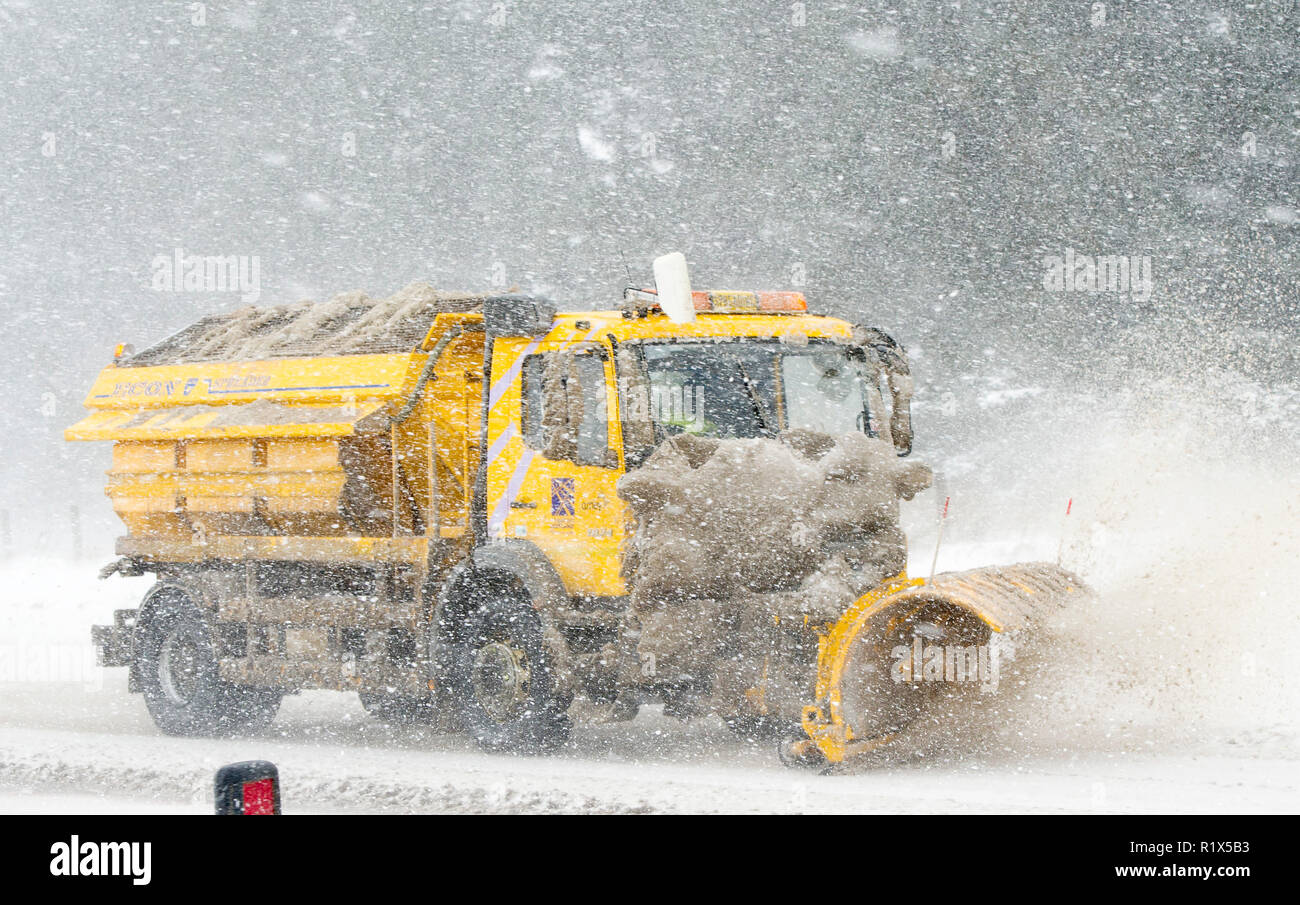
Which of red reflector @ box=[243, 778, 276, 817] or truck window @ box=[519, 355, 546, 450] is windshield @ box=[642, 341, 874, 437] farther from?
red reflector @ box=[243, 778, 276, 817]

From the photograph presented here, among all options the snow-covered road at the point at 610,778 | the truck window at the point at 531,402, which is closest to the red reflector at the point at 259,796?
the snow-covered road at the point at 610,778

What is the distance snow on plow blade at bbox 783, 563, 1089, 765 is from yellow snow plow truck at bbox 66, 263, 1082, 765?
2cm

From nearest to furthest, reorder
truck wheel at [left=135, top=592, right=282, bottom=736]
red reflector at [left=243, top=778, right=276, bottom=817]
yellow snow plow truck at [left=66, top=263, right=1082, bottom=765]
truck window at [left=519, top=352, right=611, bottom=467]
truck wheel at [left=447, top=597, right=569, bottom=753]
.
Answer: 1. red reflector at [left=243, top=778, right=276, bottom=817]
2. yellow snow plow truck at [left=66, top=263, right=1082, bottom=765]
3. truck window at [left=519, top=352, right=611, bottom=467]
4. truck wheel at [left=447, top=597, right=569, bottom=753]
5. truck wheel at [left=135, top=592, right=282, bottom=736]

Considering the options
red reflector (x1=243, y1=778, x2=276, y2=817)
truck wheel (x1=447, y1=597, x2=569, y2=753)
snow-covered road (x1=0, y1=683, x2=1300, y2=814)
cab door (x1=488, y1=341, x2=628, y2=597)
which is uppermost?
cab door (x1=488, y1=341, x2=628, y2=597)

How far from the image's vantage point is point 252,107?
34094 millimetres

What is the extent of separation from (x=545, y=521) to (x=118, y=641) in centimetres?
399

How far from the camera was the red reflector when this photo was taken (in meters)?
3.08

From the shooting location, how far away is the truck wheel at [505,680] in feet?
25.7

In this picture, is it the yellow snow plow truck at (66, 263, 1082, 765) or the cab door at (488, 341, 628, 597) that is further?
the cab door at (488, 341, 628, 597)

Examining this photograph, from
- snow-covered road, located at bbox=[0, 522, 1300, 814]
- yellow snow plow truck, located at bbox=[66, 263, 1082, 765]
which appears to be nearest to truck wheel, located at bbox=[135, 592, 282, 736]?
yellow snow plow truck, located at bbox=[66, 263, 1082, 765]

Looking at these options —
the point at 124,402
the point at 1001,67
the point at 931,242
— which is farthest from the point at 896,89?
the point at 124,402

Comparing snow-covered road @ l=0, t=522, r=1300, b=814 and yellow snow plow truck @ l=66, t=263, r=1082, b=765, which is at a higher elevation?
yellow snow plow truck @ l=66, t=263, r=1082, b=765

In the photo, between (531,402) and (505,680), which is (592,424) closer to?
(531,402)

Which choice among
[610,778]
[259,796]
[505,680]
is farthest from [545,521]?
[259,796]
